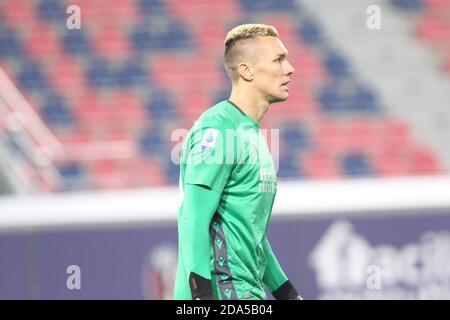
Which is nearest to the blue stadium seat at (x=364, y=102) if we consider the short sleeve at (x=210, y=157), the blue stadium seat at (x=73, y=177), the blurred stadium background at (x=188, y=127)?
the blurred stadium background at (x=188, y=127)

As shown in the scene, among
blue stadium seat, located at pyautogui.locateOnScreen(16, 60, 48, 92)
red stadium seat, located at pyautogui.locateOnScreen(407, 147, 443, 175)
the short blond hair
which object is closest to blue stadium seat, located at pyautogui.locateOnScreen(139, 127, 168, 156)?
blue stadium seat, located at pyautogui.locateOnScreen(16, 60, 48, 92)

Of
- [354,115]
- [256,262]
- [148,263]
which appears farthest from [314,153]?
[256,262]

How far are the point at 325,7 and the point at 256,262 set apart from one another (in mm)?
7057

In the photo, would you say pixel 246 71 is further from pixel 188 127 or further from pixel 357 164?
pixel 188 127

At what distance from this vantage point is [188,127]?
10.4 m

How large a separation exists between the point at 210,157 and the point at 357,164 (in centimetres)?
627

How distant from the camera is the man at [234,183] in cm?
402

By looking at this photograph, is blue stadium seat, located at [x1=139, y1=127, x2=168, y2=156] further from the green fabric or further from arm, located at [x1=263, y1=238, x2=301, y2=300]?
the green fabric

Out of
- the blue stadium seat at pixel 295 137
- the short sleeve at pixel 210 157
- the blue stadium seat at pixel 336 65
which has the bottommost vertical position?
the short sleeve at pixel 210 157

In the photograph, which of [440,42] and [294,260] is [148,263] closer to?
[294,260]

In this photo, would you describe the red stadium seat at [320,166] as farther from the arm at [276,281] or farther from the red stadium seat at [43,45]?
the arm at [276,281]

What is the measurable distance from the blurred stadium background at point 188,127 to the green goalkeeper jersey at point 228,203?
427cm

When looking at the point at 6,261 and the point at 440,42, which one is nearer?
the point at 6,261
